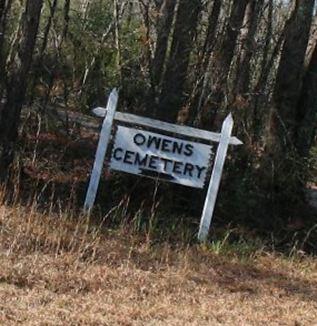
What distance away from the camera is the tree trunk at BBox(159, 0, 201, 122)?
9.92 meters

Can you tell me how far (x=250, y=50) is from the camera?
12344 mm

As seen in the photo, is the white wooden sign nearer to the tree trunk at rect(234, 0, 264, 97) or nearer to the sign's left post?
the sign's left post

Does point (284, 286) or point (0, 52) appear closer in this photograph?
point (284, 286)

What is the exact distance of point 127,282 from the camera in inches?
242

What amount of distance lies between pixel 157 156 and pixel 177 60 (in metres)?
Answer: 2.14

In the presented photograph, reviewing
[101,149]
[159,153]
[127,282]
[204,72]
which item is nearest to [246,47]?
[204,72]

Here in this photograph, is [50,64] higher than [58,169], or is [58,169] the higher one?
[50,64]

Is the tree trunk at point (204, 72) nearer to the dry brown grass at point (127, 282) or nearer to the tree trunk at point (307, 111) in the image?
the tree trunk at point (307, 111)

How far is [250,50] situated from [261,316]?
7.25 meters

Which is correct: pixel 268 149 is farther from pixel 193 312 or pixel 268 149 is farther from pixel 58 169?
pixel 193 312

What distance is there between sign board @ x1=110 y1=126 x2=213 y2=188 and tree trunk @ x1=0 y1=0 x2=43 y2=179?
1.44 m

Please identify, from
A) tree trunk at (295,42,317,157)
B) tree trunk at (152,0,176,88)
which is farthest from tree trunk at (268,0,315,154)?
tree trunk at (152,0,176,88)

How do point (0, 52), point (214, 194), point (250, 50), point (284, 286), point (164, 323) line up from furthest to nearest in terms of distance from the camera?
point (250, 50)
point (0, 52)
point (214, 194)
point (284, 286)
point (164, 323)

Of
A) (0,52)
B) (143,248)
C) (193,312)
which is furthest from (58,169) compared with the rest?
(193,312)
